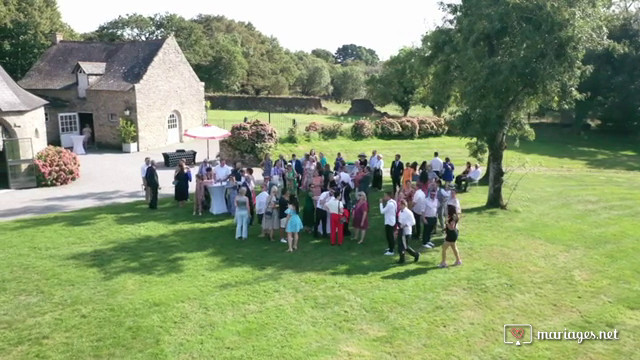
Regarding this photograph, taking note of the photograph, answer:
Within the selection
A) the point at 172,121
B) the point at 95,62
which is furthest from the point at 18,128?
the point at 172,121

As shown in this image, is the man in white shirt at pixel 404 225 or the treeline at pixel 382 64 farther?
the treeline at pixel 382 64

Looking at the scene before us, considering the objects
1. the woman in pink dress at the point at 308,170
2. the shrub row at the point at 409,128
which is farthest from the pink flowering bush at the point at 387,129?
the woman in pink dress at the point at 308,170

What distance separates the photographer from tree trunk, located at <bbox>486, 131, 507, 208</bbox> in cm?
1827

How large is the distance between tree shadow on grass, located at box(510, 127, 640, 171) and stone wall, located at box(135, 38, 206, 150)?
73.1 feet

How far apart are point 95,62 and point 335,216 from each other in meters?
24.7

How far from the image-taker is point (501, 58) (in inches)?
647

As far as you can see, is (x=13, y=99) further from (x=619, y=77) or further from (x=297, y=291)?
(x=619, y=77)

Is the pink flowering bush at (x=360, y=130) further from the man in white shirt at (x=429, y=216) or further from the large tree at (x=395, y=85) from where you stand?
the man in white shirt at (x=429, y=216)

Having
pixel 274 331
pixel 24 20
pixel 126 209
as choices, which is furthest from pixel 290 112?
pixel 274 331

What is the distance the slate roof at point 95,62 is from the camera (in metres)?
31.1

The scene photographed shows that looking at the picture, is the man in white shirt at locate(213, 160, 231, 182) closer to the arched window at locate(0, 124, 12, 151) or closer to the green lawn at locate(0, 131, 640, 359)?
the green lawn at locate(0, 131, 640, 359)

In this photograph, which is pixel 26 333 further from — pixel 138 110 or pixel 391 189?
pixel 138 110

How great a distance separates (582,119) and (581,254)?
3493 centimetres

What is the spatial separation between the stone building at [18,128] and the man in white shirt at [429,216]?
1655cm
